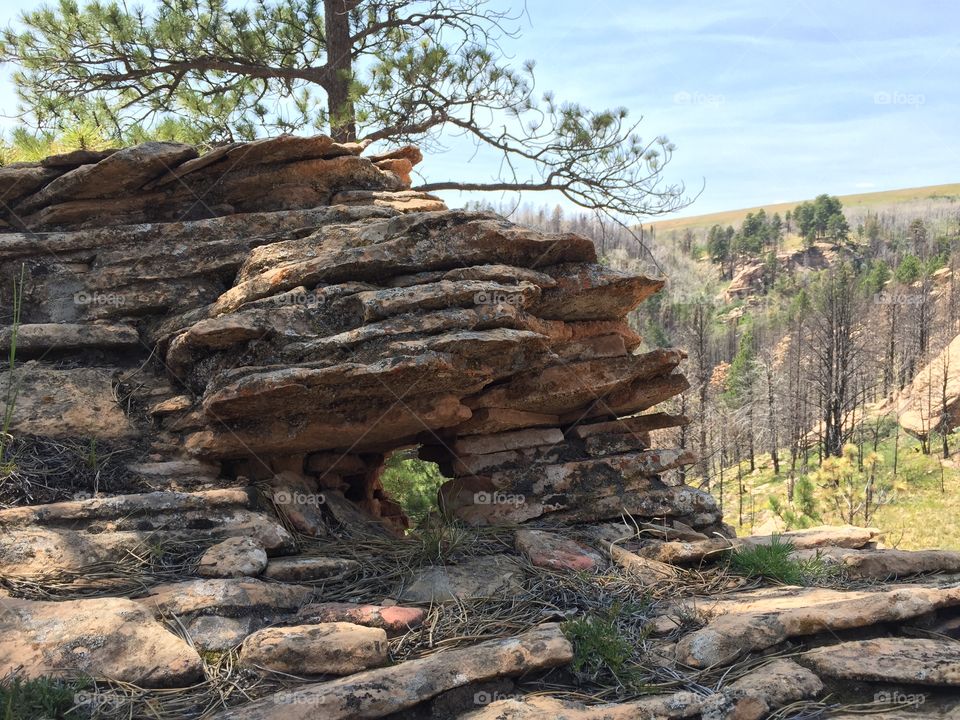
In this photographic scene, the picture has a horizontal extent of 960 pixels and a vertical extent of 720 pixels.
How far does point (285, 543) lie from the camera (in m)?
4.96

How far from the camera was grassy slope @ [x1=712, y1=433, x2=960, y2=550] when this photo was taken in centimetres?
2358

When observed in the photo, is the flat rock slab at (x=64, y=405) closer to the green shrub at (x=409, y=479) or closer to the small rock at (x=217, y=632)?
the small rock at (x=217, y=632)

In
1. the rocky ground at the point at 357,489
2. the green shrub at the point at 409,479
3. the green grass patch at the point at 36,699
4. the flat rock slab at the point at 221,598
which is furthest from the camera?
Answer: the green shrub at the point at 409,479

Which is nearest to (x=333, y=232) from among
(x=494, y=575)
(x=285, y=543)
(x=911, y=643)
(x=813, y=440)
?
(x=285, y=543)

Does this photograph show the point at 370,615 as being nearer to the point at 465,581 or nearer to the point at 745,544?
the point at 465,581

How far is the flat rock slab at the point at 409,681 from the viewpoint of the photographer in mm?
3425

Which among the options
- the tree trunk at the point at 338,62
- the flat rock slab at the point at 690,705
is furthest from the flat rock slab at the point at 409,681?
the tree trunk at the point at 338,62

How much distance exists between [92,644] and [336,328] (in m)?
2.60

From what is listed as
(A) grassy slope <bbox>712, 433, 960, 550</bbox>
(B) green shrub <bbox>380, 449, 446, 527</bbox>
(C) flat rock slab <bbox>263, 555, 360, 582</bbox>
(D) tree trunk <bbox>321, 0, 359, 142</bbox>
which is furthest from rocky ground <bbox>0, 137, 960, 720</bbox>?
(A) grassy slope <bbox>712, 433, 960, 550</bbox>

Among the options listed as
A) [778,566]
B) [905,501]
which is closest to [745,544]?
[778,566]

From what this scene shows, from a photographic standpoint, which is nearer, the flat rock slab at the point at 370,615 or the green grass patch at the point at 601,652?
the green grass patch at the point at 601,652

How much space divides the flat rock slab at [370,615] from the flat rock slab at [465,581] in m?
0.25

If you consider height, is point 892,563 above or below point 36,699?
below

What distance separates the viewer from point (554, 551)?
526 centimetres
